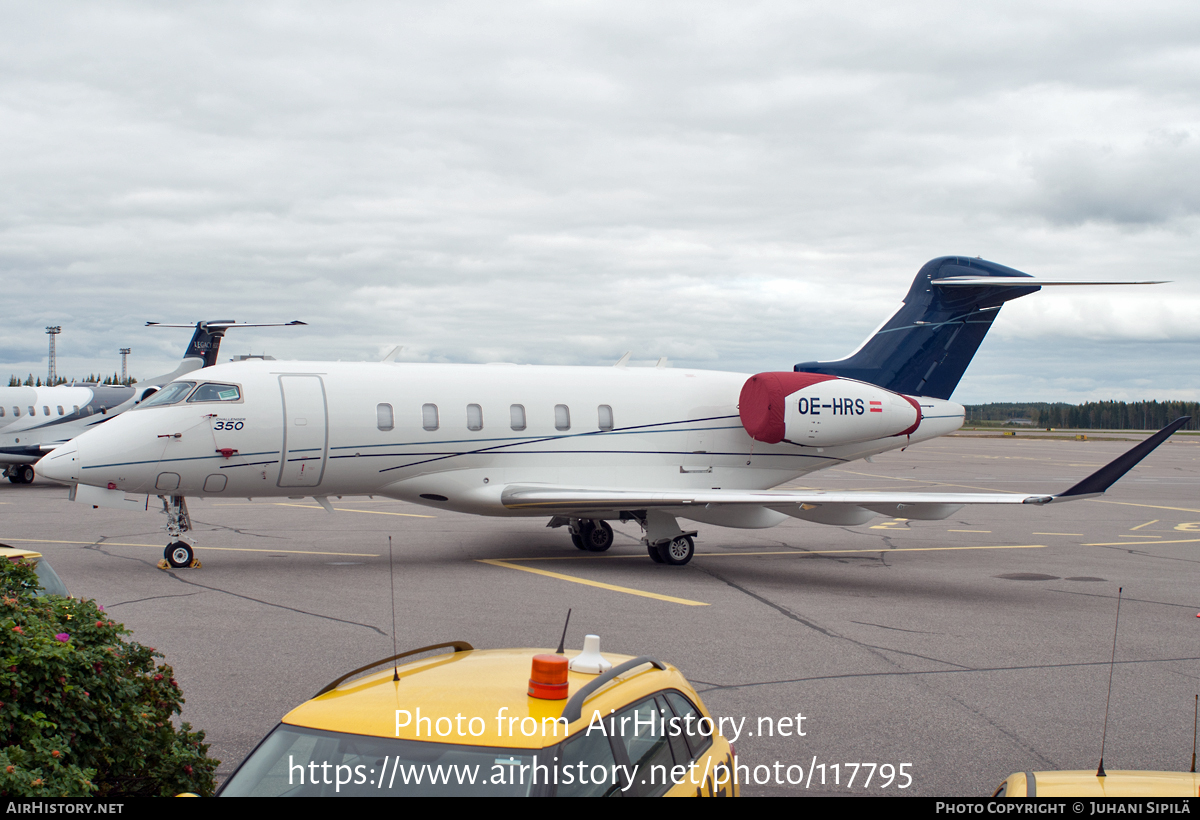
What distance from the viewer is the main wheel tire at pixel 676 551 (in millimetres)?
15352

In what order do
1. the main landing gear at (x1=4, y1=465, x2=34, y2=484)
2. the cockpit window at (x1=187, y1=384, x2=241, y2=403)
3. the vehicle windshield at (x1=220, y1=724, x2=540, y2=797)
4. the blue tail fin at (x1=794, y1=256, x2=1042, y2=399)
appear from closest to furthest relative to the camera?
the vehicle windshield at (x1=220, y1=724, x2=540, y2=797) → the cockpit window at (x1=187, y1=384, x2=241, y2=403) → the blue tail fin at (x1=794, y1=256, x2=1042, y2=399) → the main landing gear at (x1=4, y1=465, x2=34, y2=484)

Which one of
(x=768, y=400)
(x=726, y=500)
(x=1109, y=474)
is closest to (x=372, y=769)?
(x=1109, y=474)

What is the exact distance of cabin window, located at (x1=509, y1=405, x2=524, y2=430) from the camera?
15.6m

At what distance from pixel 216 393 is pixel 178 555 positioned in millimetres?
2439

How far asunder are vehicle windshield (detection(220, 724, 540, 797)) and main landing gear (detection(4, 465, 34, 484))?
1186 inches

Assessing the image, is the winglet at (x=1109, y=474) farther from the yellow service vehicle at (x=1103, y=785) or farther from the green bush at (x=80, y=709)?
the green bush at (x=80, y=709)

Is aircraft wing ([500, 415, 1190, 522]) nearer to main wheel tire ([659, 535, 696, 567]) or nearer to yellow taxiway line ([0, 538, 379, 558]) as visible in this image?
main wheel tire ([659, 535, 696, 567])

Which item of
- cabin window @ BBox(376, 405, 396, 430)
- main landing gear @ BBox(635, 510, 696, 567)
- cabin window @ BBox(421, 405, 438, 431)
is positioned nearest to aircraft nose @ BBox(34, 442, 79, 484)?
cabin window @ BBox(376, 405, 396, 430)

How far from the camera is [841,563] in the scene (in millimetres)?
15945

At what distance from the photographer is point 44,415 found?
2850 centimetres

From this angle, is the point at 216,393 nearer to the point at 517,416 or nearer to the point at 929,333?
the point at 517,416

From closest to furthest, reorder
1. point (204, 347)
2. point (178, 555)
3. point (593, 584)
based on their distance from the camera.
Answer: point (593, 584) < point (178, 555) < point (204, 347)

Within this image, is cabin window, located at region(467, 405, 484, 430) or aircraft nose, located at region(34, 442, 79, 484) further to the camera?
cabin window, located at region(467, 405, 484, 430)
